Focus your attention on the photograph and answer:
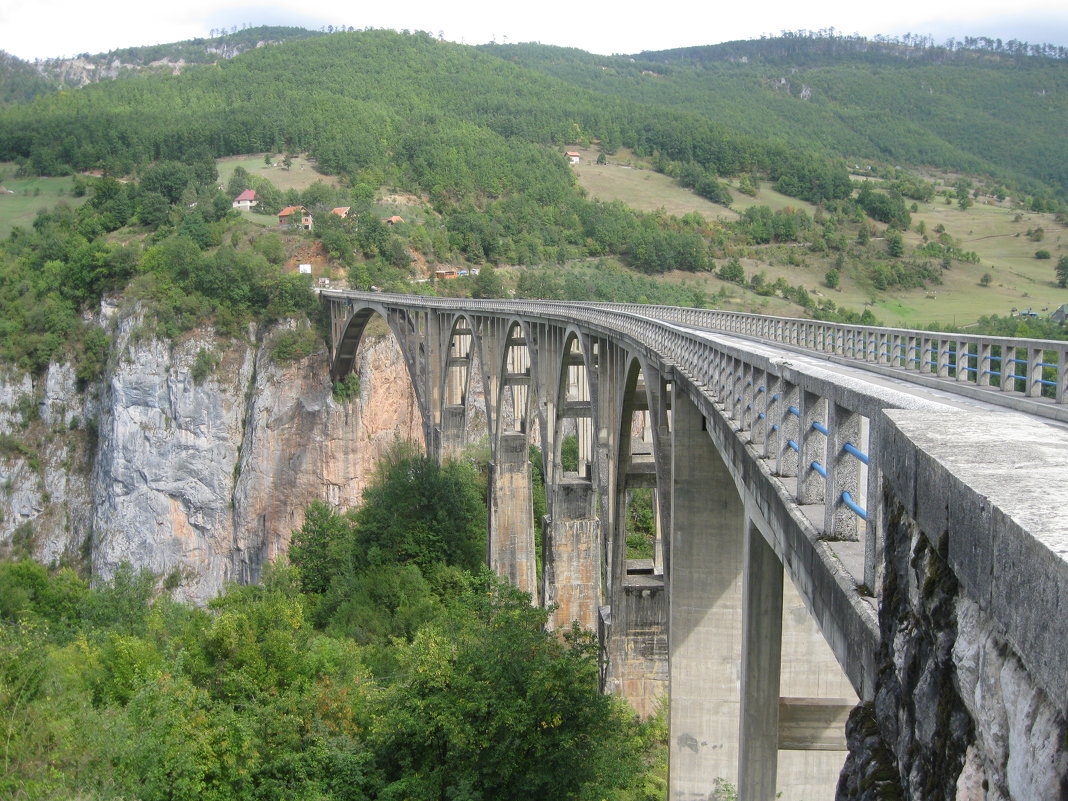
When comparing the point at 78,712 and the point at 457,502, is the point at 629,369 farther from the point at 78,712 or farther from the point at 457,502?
the point at 457,502

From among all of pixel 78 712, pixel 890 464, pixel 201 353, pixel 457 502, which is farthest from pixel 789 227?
pixel 890 464

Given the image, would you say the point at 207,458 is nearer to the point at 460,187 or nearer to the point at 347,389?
the point at 347,389

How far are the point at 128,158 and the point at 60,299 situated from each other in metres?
55.9

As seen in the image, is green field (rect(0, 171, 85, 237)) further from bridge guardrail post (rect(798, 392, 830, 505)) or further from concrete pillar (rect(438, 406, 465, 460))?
bridge guardrail post (rect(798, 392, 830, 505))

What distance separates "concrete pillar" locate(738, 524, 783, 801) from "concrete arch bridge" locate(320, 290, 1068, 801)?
25 millimetres

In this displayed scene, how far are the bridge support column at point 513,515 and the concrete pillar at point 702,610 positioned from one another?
24.3 meters

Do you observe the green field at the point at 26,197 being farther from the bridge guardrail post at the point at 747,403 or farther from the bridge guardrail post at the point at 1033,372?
the bridge guardrail post at the point at 1033,372

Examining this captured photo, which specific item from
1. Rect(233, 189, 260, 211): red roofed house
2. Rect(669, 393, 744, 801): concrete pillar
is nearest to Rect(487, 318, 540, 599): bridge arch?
Rect(669, 393, 744, 801): concrete pillar

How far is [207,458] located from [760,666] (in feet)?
215

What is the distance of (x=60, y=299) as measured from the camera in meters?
78.1

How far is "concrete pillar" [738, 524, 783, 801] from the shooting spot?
9875 mm

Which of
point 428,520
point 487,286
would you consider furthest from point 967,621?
point 487,286

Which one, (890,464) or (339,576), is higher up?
(890,464)

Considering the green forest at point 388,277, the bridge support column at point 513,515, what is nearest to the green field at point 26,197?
the green forest at point 388,277
